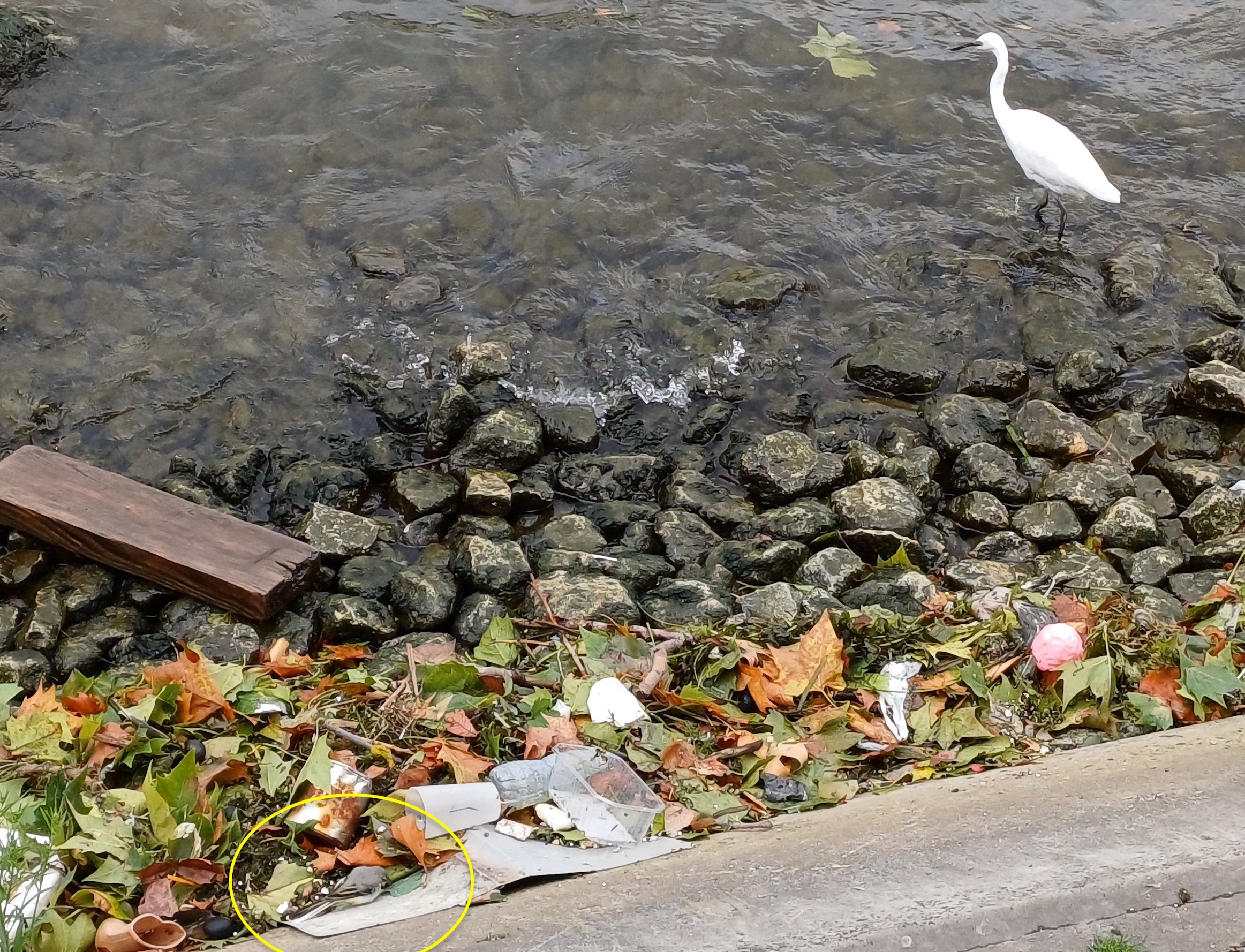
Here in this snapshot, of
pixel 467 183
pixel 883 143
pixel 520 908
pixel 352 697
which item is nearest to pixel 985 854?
pixel 520 908

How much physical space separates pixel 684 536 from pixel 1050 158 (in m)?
3.53

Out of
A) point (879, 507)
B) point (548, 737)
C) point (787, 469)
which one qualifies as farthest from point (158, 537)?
point (879, 507)

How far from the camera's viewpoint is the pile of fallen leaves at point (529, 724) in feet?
8.33

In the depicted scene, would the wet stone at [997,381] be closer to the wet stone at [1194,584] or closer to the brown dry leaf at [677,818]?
the wet stone at [1194,584]

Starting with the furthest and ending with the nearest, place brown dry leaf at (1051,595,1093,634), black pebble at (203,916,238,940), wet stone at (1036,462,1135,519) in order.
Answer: wet stone at (1036,462,1135,519) → brown dry leaf at (1051,595,1093,634) → black pebble at (203,916,238,940)

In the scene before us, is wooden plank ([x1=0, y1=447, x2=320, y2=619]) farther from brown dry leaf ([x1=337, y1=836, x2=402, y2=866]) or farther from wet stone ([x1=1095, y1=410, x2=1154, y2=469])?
wet stone ([x1=1095, y1=410, x2=1154, y2=469])

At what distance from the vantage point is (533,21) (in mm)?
7473

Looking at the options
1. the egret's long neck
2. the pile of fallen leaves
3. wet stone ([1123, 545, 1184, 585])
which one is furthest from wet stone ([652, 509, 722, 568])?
the egret's long neck

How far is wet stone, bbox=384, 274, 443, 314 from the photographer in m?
5.55

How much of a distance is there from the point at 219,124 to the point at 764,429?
4.03 meters

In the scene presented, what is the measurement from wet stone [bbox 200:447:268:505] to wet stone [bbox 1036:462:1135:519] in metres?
3.51

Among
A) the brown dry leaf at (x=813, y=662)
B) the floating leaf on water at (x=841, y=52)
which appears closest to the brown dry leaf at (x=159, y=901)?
the brown dry leaf at (x=813, y=662)

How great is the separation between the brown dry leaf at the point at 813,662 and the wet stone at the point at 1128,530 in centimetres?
168

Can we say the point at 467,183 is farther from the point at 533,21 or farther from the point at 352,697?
the point at 352,697
